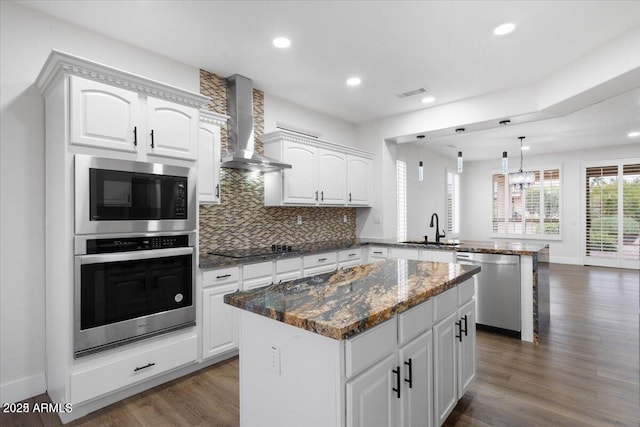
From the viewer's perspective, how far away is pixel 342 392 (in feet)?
4.11

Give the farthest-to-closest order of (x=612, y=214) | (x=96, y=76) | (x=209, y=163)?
1. (x=612, y=214)
2. (x=209, y=163)
3. (x=96, y=76)

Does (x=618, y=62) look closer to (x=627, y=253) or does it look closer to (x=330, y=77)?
(x=330, y=77)

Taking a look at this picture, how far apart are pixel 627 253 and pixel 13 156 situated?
10.6 metres

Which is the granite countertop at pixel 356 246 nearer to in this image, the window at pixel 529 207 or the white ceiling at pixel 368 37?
the white ceiling at pixel 368 37

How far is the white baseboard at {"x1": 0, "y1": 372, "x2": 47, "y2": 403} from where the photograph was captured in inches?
93.9

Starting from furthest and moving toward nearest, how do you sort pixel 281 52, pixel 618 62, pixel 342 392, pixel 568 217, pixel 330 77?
pixel 568 217
pixel 330 77
pixel 281 52
pixel 618 62
pixel 342 392

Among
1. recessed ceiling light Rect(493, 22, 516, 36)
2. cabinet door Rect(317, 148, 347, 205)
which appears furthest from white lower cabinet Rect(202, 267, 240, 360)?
recessed ceiling light Rect(493, 22, 516, 36)

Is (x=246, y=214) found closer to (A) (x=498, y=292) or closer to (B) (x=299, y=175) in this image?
(B) (x=299, y=175)

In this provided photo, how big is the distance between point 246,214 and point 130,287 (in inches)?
68.7

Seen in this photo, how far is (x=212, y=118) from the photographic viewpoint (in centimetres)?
337

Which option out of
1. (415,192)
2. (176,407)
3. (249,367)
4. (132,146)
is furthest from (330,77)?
(415,192)

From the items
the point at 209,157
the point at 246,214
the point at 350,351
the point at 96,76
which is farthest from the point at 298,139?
the point at 350,351

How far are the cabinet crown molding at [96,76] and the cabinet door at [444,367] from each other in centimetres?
258

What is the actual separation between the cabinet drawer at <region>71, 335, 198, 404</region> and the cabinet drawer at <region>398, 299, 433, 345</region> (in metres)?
1.92
